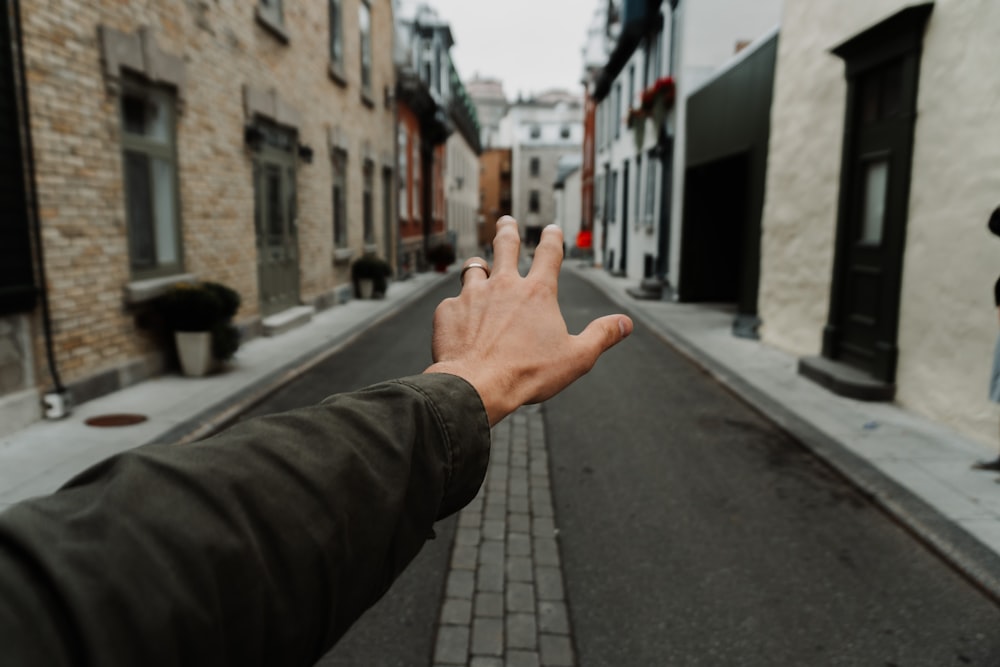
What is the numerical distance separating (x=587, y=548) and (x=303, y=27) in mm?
11915

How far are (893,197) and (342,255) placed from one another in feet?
37.7

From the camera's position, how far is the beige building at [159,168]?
6.19m

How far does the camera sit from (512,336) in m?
1.28

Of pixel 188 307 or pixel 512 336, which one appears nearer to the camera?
pixel 512 336

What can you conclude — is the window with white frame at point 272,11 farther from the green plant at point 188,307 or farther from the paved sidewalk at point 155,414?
the green plant at point 188,307

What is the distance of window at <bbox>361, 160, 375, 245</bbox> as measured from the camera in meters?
18.5

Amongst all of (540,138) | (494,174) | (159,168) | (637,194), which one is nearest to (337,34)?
(159,168)

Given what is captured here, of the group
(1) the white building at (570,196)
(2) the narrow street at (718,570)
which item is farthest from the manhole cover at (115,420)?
(1) the white building at (570,196)

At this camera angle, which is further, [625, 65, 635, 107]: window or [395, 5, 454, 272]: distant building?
[395, 5, 454, 272]: distant building

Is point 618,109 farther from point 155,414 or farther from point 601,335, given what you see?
point 601,335

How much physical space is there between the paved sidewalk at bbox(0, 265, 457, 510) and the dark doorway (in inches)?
348

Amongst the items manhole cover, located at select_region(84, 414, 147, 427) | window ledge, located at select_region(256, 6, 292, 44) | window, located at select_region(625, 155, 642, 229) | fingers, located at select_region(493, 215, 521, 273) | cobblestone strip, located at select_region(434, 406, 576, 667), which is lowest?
cobblestone strip, located at select_region(434, 406, 576, 667)

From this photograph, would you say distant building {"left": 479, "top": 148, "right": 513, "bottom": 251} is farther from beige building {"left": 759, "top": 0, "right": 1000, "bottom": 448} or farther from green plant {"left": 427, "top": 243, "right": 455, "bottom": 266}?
beige building {"left": 759, "top": 0, "right": 1000, "bottom": 448}

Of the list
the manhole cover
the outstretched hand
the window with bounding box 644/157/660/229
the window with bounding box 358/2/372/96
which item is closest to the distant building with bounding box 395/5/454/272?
the window with bounding box 358/2/372/96
